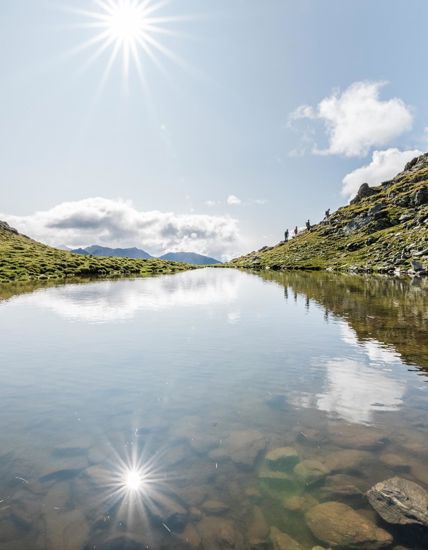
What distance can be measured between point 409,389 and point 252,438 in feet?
29.6

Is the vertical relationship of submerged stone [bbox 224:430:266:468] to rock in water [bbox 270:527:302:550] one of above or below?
above

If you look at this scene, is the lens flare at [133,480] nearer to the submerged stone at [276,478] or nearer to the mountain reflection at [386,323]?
the submerged stone at [276,478]

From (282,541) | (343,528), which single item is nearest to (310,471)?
(343,528)

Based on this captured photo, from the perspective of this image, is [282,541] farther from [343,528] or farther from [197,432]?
[197,432]

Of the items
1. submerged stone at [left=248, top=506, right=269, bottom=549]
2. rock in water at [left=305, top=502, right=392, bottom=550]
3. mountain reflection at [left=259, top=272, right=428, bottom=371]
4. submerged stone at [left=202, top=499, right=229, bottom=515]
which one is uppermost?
mountain reflection at [left=259, top=272, right=428, bottom=371]

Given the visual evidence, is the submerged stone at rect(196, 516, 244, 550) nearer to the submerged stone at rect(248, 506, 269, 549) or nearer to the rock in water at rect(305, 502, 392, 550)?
the submerged stone at rect(248, 506, 269, 549)

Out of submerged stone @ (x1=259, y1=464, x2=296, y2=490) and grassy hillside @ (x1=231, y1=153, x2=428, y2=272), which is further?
grassy hillside @ (x1=231, y1=153, x2=428, y2=272)

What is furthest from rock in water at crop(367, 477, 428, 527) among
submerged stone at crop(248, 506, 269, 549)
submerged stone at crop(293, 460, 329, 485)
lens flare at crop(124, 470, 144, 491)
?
lens flare at crop(124, 470, 144, 491)

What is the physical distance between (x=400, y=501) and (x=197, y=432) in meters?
6.53

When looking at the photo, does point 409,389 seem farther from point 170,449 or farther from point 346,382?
point 170,449

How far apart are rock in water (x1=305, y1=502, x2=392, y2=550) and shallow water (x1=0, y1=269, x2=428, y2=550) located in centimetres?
21

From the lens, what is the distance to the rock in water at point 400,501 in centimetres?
805

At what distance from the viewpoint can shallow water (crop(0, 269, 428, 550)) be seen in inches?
324

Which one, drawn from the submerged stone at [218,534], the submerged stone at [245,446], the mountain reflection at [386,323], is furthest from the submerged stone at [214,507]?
the mountain reflection at [386,323]
